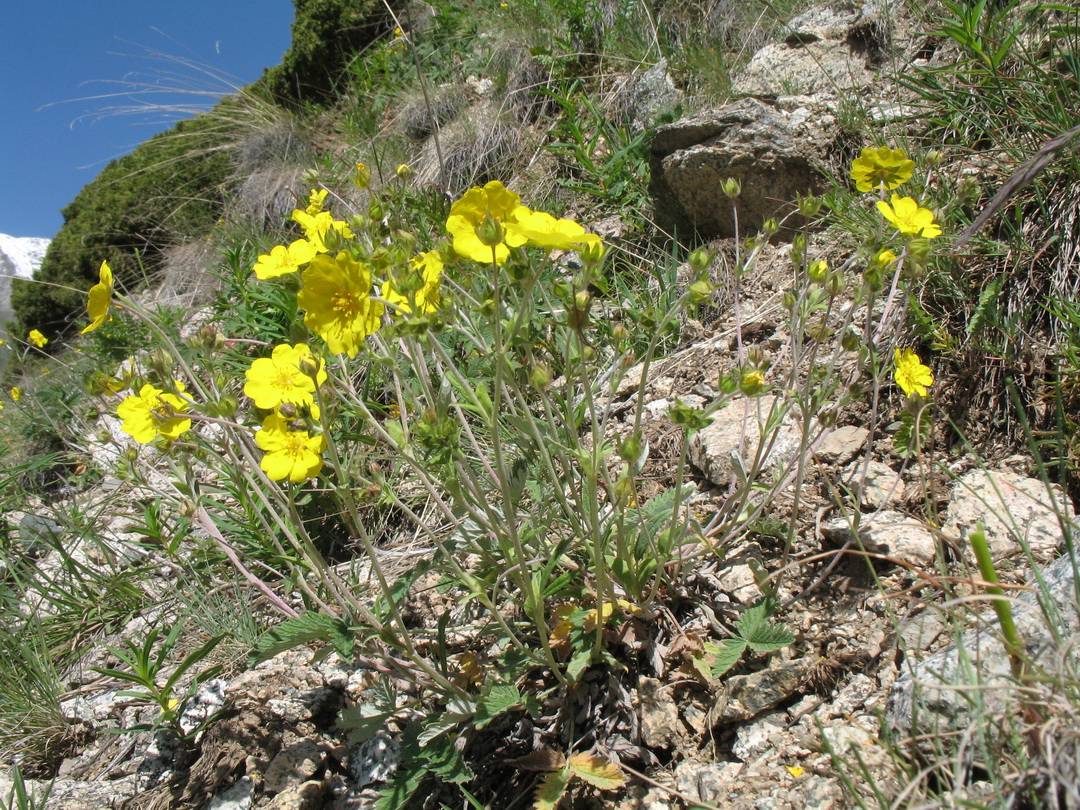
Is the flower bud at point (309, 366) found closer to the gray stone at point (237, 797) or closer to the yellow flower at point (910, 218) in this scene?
the gray stone at point (237, 797)

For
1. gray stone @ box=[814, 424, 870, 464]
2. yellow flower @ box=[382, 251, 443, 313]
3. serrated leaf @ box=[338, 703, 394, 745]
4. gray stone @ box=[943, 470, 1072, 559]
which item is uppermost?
yellow flower @ box=[382, 251, 443, 313]

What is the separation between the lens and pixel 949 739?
103 centimetres

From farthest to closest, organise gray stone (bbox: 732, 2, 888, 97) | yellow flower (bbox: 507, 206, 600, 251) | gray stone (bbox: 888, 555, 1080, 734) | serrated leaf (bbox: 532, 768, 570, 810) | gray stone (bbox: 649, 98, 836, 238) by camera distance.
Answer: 1. gray stone (bbox: 732, 2, 888, 97)
2. gray stone (bbox: 649, 98, 836, 238)
3. serrated leaf (bbox: 532, 768, 570, 810)
4. yellow flower (bbox: 507, 206, 600, 251)
5. gray stone (bbox: 888, 555, 1080, 734)

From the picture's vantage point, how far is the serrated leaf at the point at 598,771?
131 centimetres

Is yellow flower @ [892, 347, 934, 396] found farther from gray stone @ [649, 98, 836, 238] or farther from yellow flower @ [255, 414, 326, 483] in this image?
yellow flower @ [255, 414, 326, 483]

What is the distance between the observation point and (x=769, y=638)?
4.51ft

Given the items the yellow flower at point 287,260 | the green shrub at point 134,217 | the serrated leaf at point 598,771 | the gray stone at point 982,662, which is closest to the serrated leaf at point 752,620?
the gray stone at point 982,662

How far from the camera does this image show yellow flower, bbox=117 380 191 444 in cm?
153

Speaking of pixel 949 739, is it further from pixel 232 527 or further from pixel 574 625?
pixel 232 527

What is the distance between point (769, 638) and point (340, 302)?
3.82 ft

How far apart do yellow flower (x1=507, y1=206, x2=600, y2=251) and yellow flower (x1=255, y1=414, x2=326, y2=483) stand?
648mm

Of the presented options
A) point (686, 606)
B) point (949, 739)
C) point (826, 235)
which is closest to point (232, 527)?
point (686, 606)

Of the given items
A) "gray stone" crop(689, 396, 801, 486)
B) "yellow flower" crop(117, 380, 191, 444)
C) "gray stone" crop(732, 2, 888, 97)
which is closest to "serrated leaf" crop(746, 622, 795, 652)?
"gray stone" crop(689, 396, 801, 486)

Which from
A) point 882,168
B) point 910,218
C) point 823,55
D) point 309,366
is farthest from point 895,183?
point 823,55
